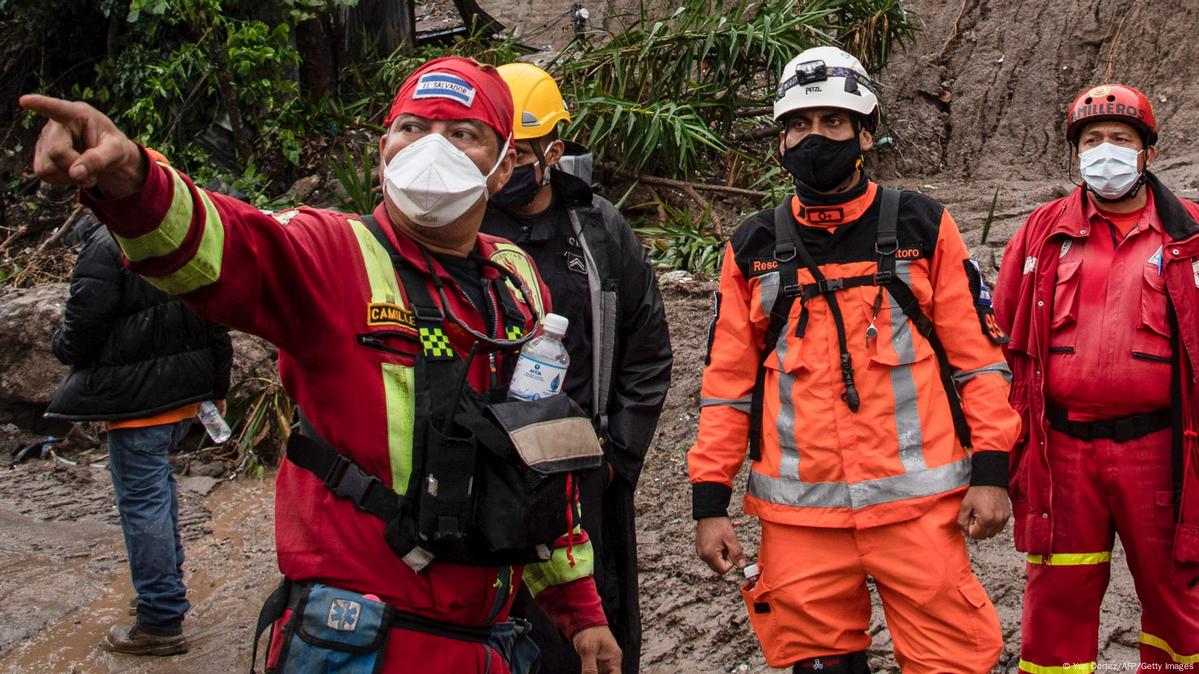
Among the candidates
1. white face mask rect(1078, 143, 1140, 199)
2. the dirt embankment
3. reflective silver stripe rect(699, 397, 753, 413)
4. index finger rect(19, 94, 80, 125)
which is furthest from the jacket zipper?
the dirt embankment

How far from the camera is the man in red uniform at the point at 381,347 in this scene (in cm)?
181

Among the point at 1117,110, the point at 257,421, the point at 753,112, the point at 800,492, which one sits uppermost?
the point at 753,112

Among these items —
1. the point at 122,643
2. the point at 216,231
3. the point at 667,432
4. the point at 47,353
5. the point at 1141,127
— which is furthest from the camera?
the point at 47,353

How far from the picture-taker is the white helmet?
318 centimetres

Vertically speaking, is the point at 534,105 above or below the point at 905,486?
above

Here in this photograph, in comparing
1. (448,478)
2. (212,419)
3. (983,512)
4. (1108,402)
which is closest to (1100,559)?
(1108,402)

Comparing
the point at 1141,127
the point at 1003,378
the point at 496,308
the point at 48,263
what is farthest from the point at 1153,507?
the point at 48,263

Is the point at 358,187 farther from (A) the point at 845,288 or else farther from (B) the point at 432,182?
(B) the point at 432,182

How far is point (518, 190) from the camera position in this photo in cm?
353

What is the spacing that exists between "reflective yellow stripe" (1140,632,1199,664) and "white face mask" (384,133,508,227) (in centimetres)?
279

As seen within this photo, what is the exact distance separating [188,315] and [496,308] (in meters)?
3.02

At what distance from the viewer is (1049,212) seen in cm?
395

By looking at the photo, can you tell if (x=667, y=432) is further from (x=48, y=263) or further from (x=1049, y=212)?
(x=48, y=263)

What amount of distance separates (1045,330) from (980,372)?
845 millimetres
